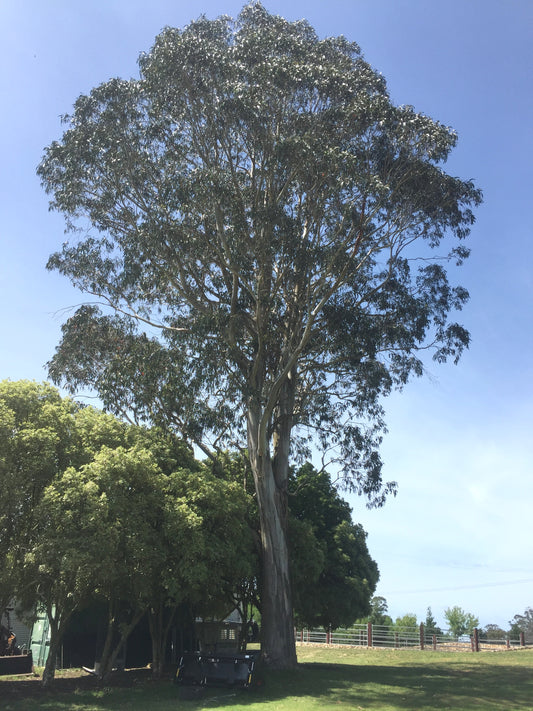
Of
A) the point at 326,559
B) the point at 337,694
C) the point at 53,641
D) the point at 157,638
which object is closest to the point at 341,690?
the point at 337,694

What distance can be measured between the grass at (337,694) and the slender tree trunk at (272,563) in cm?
93

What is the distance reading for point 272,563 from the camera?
18656 mm

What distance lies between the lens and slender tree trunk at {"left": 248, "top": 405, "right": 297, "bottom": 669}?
1800cm

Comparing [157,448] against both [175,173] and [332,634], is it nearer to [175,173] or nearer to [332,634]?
[175,173]

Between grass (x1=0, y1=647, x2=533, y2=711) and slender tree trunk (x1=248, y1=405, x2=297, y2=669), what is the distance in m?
0.93

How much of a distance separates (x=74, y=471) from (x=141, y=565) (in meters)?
2.84

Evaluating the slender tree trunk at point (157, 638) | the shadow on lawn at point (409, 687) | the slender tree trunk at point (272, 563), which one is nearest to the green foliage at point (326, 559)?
the slender tree trunk at point (272, 563)

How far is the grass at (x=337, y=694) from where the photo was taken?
1243 cm

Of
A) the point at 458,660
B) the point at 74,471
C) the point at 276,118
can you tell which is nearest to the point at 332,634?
the point at 458,660

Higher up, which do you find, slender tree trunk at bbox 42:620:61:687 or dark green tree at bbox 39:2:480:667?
dark green tree at bbox 39:2:480:667

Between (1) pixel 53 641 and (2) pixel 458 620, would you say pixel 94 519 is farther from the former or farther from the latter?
(2) pixel 458 620

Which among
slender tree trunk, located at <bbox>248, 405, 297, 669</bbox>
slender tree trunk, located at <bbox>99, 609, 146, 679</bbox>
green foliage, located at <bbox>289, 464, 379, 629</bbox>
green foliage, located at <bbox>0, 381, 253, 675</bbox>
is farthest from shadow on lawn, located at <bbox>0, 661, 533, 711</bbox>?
green foliage, located at <bbox>289, 464, 379, 629</bbox>

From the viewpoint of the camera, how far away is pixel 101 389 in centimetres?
2027

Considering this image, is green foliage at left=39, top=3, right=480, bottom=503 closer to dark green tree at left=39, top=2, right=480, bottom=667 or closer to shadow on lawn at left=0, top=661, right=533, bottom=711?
dark green tree at left=39, top=2, right=480, bottom=667
